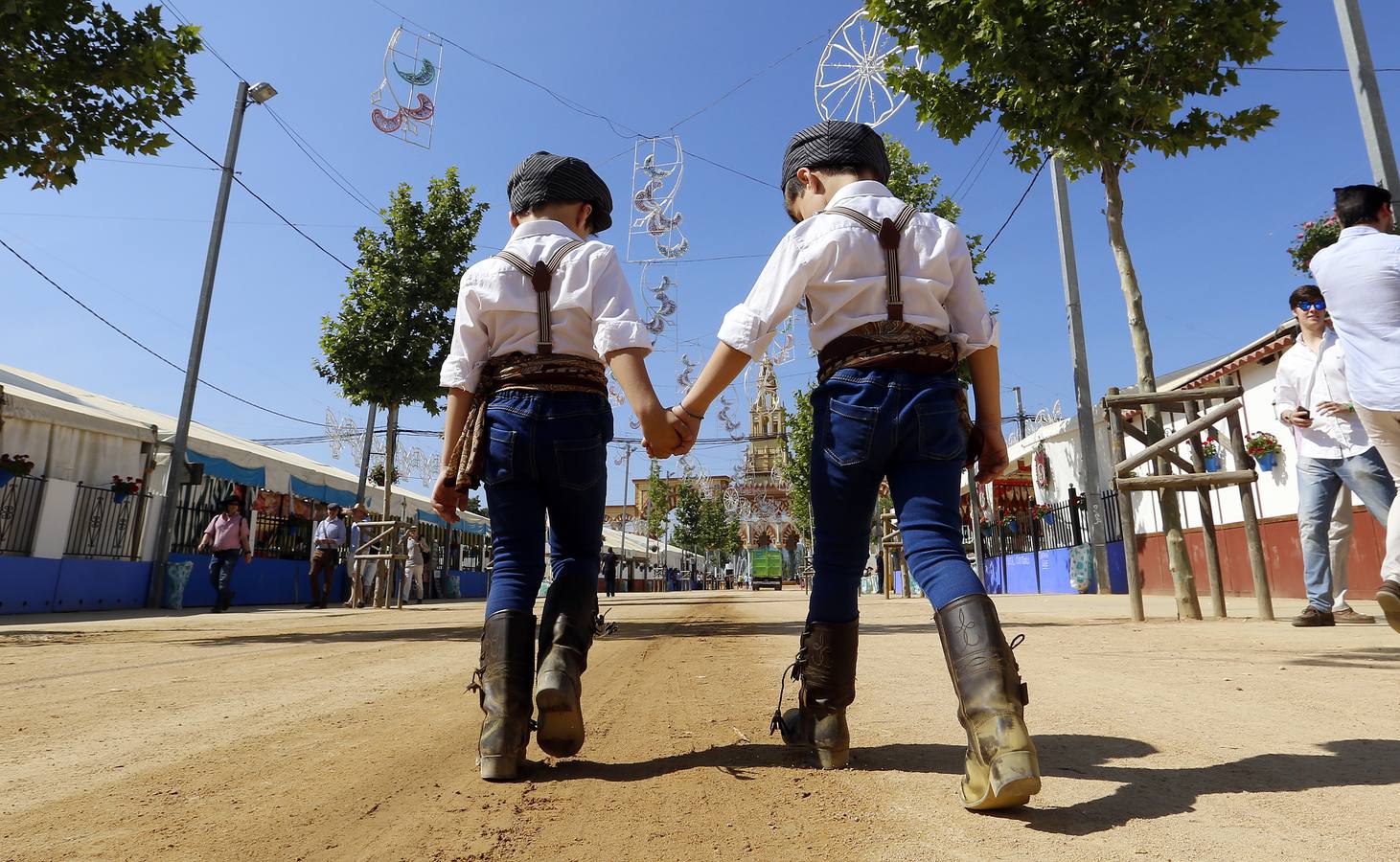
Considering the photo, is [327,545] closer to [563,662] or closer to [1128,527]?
[1128,527]

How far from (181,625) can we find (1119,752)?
9063mm

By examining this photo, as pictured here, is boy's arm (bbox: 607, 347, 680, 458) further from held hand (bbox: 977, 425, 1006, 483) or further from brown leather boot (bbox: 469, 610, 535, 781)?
held hand (bbox: 977, 425, 1006, 483)

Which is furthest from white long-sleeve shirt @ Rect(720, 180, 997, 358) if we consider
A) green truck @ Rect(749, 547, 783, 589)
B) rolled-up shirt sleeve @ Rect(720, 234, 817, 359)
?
green truck @ Rect(749, 547, 783, 589)

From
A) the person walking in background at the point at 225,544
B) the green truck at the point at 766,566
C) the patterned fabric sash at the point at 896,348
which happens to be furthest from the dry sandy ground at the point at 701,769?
the green truck at the point at 766,566

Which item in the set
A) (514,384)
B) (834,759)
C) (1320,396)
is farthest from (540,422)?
(1320,396)

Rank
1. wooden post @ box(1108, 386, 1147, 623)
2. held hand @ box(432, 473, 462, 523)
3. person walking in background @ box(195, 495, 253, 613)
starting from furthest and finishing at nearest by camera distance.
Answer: person walking in background @ box(195, 495, 253, 613) < wooden post @ box(1108, 386, 1147, 623) < held hand @ box(432, 473, 462, 523)

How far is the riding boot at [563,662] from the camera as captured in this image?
2.01 meters

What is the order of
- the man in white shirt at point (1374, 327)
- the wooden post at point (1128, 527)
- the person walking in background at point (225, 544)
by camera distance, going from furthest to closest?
the person walking in background at point (225, 544)
the wooden post at point (1128, 527)
the man in white shirt at point (1374, 327)

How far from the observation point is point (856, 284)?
2008 millimetres

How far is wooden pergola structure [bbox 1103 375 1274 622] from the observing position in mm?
5719

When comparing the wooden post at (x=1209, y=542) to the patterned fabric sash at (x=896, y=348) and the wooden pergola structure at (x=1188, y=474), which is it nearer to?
the wooden pergola structure at (x=1188, y=474)

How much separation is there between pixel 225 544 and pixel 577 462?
11951mm

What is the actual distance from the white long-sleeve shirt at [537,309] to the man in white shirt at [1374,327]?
10.1 feet

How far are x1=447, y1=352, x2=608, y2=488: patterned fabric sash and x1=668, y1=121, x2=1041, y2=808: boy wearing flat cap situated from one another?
1.01 ft
